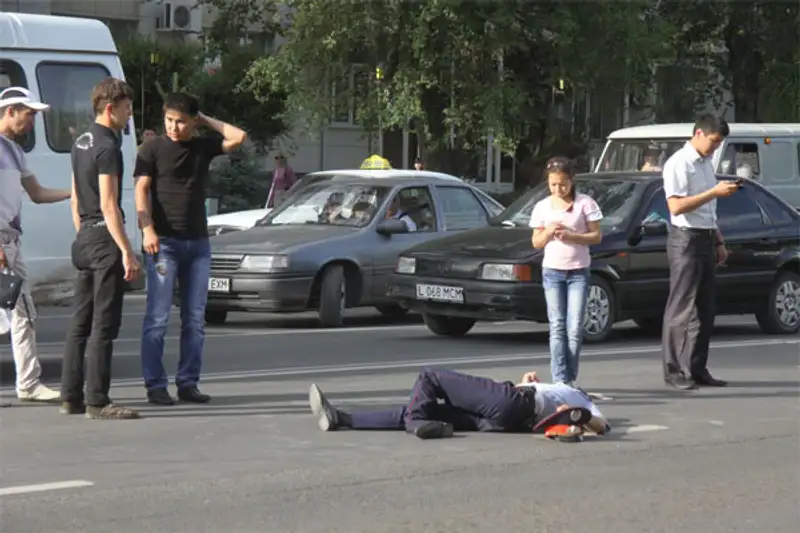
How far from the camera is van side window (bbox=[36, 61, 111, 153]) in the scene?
42.5 feet

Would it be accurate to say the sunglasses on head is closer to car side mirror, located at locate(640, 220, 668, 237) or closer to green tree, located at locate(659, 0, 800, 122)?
car side mirror, located at locate(640, 220, 668, 237)

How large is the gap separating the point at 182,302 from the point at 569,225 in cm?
250

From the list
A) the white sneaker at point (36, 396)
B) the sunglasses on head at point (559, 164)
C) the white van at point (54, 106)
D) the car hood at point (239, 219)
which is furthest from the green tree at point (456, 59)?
the white sneaker at point (36, 396)

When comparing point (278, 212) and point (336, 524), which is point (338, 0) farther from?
point (336, 524)

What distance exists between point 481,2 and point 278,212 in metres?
12.0

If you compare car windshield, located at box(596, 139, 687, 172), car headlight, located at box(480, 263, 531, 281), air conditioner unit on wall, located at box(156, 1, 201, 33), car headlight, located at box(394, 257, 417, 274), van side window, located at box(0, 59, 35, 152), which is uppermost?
air conditioner unit on wall, located at box(156, 1, 201, 33)

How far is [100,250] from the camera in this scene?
9570 millimetres

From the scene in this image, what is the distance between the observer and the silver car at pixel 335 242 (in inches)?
639

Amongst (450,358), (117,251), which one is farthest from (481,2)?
(117,251)

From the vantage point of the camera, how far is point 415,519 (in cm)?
697

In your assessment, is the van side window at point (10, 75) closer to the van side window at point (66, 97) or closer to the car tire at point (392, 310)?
the van side window at point (66, 97)

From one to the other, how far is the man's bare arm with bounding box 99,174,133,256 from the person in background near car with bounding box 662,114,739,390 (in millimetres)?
3930

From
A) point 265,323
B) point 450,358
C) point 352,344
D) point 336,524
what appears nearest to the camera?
point 336,524

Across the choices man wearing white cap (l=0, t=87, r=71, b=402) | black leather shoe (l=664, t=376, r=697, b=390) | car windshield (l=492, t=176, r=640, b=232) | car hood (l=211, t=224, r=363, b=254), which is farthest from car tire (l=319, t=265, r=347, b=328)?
man wearing white cap (l=0, t=87, r=71, b=402)
